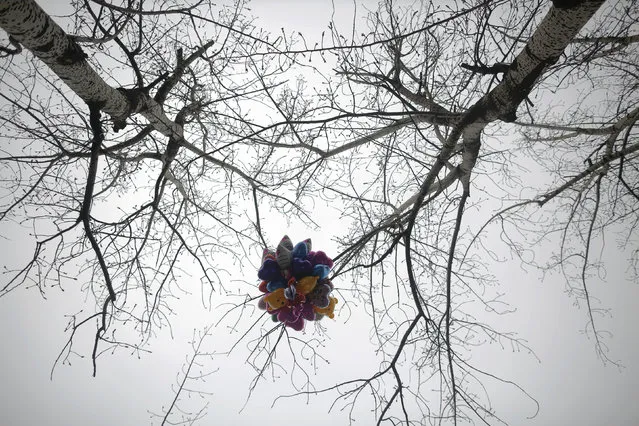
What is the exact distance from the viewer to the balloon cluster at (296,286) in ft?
6.09

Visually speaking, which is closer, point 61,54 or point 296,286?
point 61,54

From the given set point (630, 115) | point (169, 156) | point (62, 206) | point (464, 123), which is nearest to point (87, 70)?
point (169, 156)

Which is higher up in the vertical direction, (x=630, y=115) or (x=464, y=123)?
(x=630, y=115)

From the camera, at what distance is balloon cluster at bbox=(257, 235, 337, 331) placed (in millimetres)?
1857

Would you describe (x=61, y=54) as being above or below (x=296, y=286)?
above

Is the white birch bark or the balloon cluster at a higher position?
the white birch bark

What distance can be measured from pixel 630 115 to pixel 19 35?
11.4 ft

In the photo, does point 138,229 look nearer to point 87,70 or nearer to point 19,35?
point 87,70

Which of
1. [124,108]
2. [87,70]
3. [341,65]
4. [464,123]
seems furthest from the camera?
[341,65]

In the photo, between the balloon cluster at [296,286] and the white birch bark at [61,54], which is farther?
the balloon cluster at [296,286]

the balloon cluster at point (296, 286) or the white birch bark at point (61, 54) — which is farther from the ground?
the white birch bark at point (61, 54)

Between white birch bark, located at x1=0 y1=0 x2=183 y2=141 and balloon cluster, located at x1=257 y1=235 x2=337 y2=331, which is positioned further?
balloon cluster, located at x1=257 y1=235 x2=337 y2=331

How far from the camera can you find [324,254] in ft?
6.50

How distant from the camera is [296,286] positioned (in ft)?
6.18
